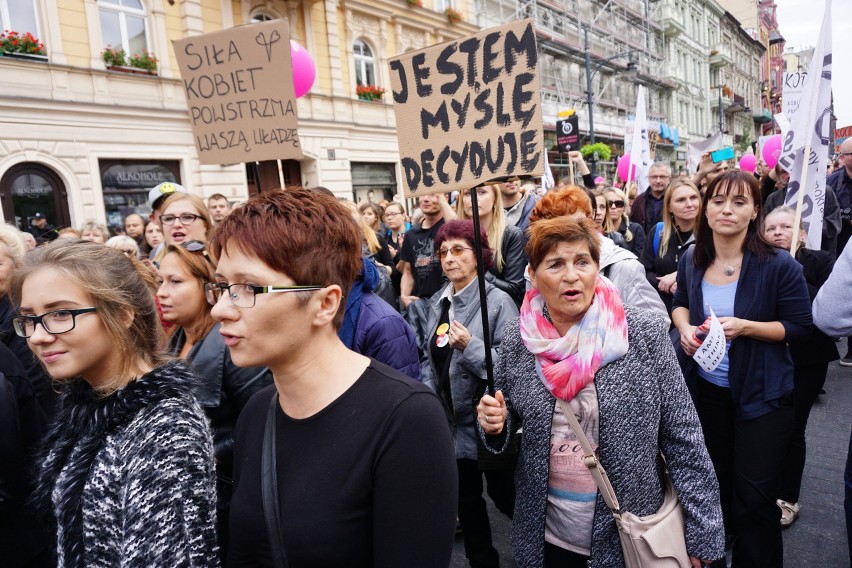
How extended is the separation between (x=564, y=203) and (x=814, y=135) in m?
2.24

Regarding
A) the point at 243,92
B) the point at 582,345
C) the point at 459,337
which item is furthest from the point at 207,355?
the point at 243,92

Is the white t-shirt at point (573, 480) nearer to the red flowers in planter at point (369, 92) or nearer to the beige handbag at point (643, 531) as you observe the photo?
the beige handbag at point (643, 531)

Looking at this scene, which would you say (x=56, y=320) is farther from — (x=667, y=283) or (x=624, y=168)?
(x=624, y=168)

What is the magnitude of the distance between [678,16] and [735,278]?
47.4m

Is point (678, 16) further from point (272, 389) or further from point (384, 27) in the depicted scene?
point (272, 389)

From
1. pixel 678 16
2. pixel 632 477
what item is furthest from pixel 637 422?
pixel 678 16

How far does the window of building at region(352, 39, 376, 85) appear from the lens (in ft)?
53.2

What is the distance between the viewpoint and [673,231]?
4.13 m

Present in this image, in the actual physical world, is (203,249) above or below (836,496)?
above

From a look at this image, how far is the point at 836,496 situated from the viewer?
3246mm

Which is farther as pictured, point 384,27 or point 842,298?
point 384,27

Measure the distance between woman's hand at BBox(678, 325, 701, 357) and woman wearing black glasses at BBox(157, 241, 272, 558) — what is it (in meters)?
1.90

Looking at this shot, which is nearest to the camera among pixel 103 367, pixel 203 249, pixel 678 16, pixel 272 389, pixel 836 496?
pixel 272 389

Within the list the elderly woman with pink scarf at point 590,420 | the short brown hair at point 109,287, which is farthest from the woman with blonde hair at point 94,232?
the elderly woman with pink scarf at point 590,420
